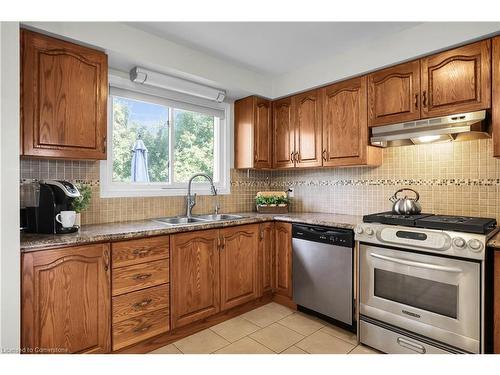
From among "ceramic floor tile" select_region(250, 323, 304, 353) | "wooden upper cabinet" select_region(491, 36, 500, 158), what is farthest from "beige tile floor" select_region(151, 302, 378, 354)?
"wooden upper cabinet" select_region(491, 36, 500, 158)

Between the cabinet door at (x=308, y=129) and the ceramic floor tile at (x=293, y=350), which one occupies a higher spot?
the cabinet door at (x=308, y=129)

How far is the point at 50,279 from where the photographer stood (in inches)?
63.2

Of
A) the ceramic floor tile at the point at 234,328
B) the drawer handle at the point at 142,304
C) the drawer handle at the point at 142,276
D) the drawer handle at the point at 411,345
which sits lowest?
the ceramic floor tile at the point at 234,328

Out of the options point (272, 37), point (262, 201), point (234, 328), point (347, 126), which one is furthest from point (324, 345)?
point (272, 37)

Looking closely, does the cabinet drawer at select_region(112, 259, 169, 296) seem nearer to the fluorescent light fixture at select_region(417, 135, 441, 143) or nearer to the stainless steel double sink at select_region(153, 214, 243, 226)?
the stainless steel double sink at select_region(153, 214, 243, 226)

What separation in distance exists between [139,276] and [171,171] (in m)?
1.18

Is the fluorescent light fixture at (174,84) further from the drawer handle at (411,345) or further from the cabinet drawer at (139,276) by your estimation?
the drawer handle at (411,345)

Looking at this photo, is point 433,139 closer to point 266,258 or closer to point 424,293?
point 424,293

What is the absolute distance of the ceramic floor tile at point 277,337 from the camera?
214 centimetres

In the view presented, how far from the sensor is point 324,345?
7.02 ft

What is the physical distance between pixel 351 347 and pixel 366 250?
0.71m

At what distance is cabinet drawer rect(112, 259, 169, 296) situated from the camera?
A: 6.13 ft

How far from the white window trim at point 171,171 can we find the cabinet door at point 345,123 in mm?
1117

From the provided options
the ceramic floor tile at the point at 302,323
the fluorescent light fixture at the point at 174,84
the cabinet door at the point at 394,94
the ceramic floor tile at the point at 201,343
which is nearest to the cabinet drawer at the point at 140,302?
the ceramic floor tile at the point at 201,343
